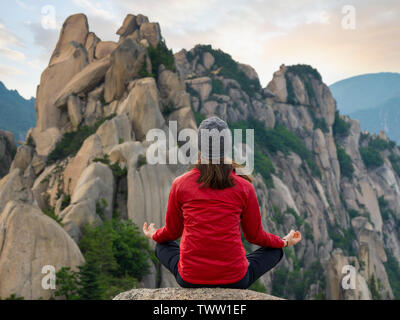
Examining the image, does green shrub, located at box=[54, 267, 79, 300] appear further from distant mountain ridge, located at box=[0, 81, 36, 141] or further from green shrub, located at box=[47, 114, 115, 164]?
distant mountain ridge, located at box=[0, 81, 36, 141]

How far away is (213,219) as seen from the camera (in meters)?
2.98

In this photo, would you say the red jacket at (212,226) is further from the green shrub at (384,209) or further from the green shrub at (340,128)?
the green shrub at (340,128)

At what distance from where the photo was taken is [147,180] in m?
17.1

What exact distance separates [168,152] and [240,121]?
31.3m

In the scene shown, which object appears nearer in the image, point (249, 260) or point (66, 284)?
point (249, 260)

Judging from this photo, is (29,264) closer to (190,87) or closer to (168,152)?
(168,152)

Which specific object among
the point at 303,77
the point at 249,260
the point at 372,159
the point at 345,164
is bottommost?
the point at 249,260

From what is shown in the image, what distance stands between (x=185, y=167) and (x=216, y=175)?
16691 millimetres

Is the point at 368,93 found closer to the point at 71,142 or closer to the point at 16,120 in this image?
the point at 16,120

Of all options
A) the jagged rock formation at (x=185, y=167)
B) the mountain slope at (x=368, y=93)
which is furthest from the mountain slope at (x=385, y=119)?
the jagged rock formation at (x=185, y=167)

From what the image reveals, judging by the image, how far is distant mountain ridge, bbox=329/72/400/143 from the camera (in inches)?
6491

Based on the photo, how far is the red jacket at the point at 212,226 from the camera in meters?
3.00

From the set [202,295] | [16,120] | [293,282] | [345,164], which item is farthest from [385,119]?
[202,295]

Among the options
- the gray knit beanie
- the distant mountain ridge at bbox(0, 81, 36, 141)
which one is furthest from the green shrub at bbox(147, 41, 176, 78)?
the distant mountain ridge at bbox(0, 81, 36, 141)
